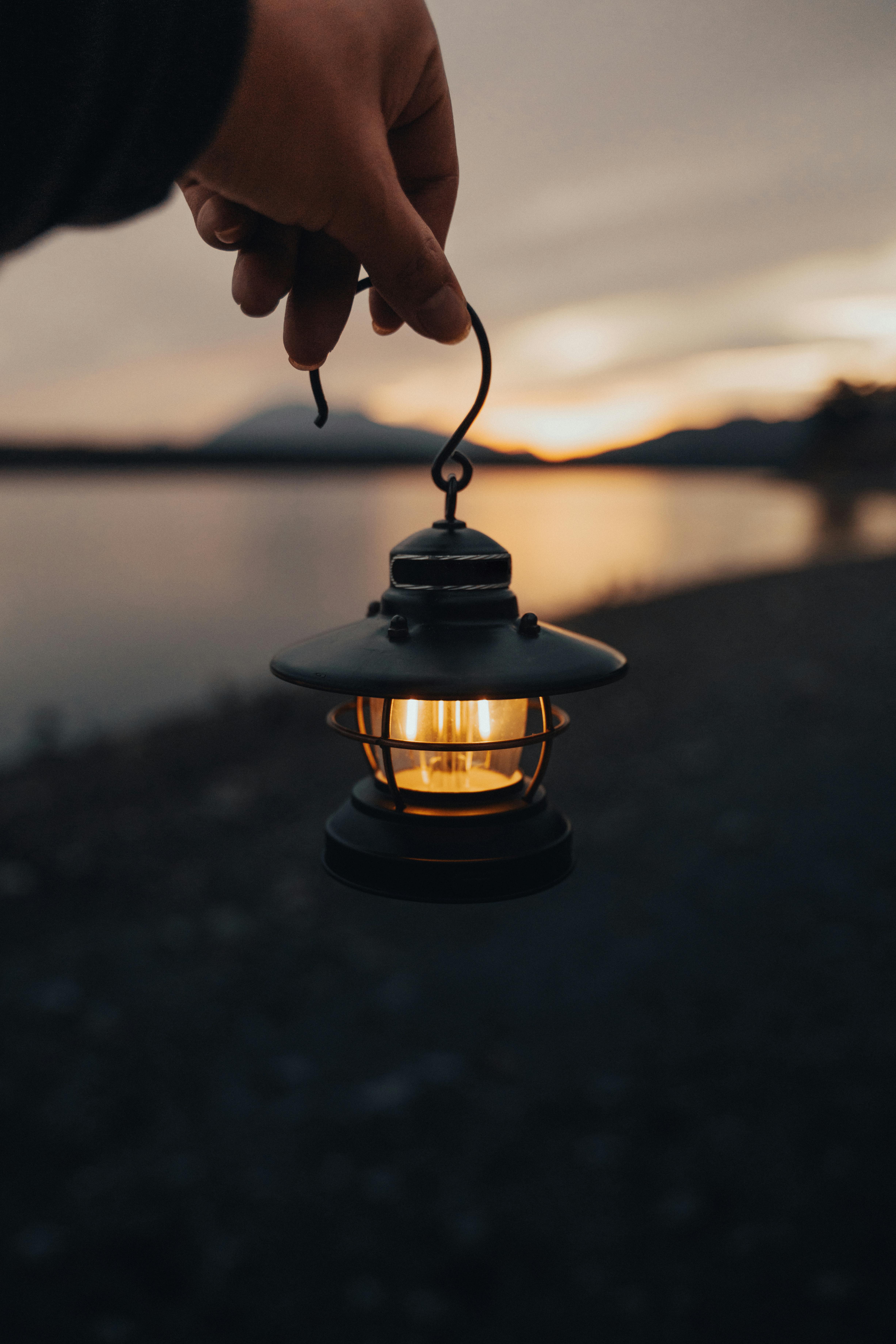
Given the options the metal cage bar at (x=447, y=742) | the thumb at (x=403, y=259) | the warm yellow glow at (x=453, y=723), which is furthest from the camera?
the warm yellow glow at (x=453, y=723)

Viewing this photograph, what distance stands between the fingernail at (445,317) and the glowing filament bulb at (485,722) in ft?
2.51

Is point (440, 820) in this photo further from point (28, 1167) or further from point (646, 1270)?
point (28, 1167)

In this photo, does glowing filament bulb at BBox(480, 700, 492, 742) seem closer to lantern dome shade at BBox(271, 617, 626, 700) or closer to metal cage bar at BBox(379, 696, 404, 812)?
lantern dome shade at BBox(271, 617, 626, 700)

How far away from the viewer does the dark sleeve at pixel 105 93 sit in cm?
119

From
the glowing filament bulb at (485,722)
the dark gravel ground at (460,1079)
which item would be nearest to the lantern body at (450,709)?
the glowing filament bulb at (485,722)

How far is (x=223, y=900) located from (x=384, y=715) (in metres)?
4.66

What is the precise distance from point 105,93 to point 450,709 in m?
1.17

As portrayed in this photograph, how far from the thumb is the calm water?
10183 mm

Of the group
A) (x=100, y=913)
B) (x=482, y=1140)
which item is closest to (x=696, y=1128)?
(x=482, y=1140)

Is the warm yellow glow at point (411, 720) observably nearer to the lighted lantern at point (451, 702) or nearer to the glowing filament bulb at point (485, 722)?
the lighted lantern at point (451, 702)

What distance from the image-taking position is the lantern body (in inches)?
61.4

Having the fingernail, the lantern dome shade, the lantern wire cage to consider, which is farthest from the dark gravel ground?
the fingernail

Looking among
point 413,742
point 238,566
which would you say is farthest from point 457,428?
point 238,566

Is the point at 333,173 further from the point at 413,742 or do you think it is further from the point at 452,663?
the point at 413,742
